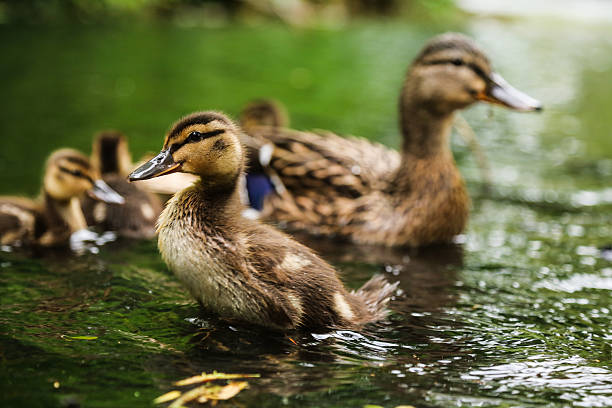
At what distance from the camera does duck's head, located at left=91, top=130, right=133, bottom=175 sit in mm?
6297

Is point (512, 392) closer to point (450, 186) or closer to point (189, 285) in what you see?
point (189, 285)

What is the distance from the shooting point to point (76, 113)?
988cm

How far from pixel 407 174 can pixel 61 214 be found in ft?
7.94

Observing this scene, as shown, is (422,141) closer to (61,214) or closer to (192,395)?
(61,214)

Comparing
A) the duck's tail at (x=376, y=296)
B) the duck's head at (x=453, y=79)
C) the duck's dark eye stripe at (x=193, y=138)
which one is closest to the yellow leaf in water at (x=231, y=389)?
the duck's tail at (x=376, y=296)

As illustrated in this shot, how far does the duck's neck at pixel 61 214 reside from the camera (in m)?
5.55

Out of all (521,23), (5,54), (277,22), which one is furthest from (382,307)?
(521,23)

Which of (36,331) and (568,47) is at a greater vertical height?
(568,47)

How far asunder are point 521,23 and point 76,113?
19.1 meters

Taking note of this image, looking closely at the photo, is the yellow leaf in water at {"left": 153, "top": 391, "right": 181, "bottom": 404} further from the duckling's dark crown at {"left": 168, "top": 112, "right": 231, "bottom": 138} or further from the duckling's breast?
the duckling's dark crown at {"left": 168, "top": 112, "right": 231, "bottom": 138}

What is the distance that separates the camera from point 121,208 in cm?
586

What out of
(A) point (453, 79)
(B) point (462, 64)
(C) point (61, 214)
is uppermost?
(B) point (462, 64)

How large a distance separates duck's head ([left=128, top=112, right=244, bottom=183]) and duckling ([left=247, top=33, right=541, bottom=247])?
2.03 metres

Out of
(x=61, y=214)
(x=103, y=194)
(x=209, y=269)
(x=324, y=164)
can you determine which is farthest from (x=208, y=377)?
(x=324, y=164)
